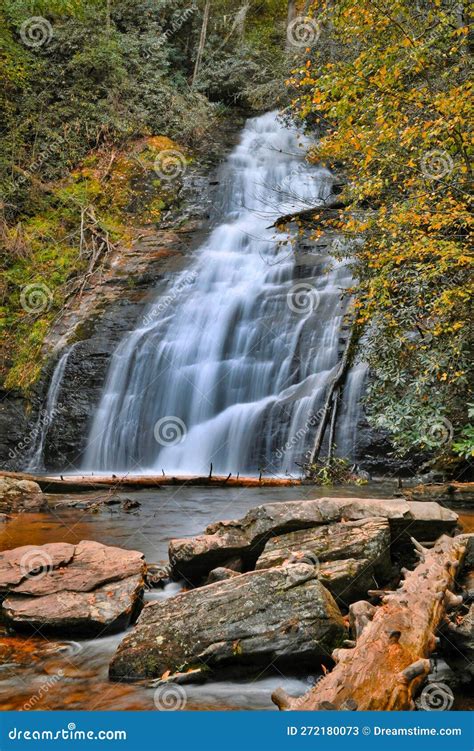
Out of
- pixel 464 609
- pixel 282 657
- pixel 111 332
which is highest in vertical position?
pixel 111 332

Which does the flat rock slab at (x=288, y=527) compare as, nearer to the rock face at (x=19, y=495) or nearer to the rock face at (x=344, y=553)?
A: the rock face at (x=344, y=553)

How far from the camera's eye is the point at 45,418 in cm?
1425

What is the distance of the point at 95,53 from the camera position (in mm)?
21906

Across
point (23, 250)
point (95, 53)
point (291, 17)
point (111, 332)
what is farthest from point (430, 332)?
point (291, 17)

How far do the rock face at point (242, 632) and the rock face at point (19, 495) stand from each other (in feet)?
17.1

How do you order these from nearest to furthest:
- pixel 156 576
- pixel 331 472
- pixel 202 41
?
1. pixel 156 576
2. pixel 331 472
3. pixel 202 41

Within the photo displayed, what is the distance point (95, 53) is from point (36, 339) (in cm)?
1290

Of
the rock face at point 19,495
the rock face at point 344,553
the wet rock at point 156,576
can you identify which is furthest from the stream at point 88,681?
the rock face at point 19,495

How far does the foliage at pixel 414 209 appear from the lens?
7797 mm

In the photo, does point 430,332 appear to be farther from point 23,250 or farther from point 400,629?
point 23,250

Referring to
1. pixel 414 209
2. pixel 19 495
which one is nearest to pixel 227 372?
pixel 19 495

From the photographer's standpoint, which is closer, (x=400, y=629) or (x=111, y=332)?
(x=400, y=629)

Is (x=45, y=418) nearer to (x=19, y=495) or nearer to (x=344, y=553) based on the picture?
(x=19, y=495)

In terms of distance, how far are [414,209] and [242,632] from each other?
5975 millimetres
